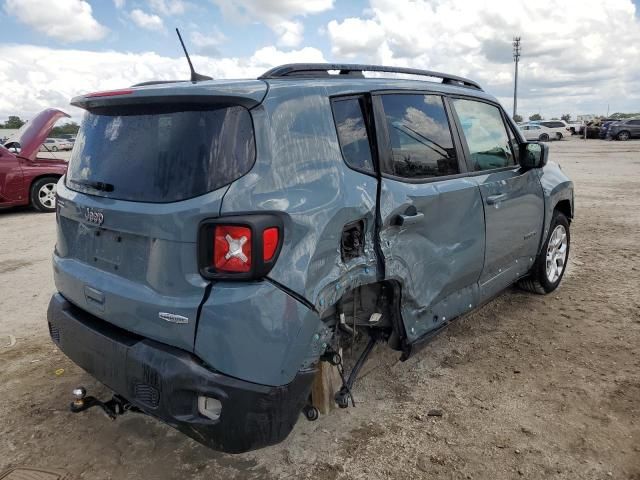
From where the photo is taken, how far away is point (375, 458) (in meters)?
2.61

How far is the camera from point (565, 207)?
5008 mm

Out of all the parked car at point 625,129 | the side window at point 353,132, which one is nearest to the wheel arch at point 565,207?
the side window at point 353,132

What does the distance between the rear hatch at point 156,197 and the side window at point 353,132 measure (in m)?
0.49

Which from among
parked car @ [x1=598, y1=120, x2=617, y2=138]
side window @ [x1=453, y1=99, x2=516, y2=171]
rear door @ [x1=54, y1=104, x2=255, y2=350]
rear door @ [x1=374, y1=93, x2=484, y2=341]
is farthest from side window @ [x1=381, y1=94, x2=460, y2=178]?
parked car @ [x1=598, y1=120, x2=617, y2=138]

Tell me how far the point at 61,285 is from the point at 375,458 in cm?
188

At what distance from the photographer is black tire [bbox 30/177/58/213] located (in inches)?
396

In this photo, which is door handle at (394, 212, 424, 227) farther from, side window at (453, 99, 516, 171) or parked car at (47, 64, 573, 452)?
side window at (453, 99, 516, 171)

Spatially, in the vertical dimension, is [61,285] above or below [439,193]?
below

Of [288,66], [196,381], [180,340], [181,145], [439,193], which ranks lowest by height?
[196,381]

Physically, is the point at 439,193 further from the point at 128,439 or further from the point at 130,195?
the point at 128,439

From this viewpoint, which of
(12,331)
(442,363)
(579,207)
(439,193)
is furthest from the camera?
(579,207)

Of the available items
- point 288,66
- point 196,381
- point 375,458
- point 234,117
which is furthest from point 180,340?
point 288,66

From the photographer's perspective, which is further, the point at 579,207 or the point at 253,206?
the point at 579,207

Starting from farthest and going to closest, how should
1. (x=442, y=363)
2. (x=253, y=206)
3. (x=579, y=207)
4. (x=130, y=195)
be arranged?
(x=579, y=207) < (x=442, y=363) < (x=130, y=195) < (x=253, y=206)
